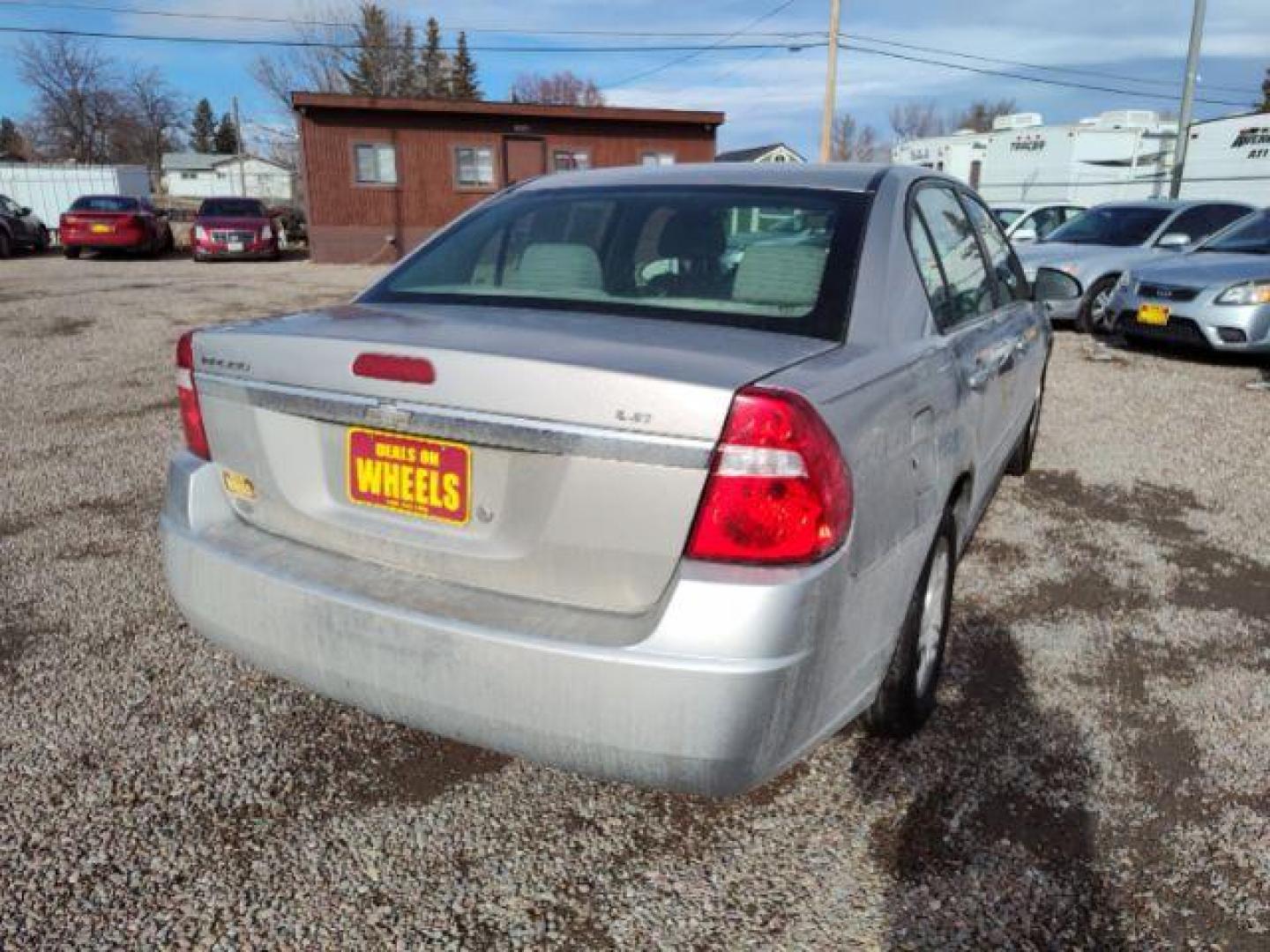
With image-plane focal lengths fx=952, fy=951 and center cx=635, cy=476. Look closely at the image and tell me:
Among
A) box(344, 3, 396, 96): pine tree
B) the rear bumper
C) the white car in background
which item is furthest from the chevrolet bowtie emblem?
box(344, 3, 396, 96): pine tree

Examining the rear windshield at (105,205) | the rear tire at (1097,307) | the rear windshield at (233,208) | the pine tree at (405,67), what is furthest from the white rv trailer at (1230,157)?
the pine tree at (405,67)

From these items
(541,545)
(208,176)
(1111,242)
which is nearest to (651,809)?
(541,545)

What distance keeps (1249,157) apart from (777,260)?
2796 cm

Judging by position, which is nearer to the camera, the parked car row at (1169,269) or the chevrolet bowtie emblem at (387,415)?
the chevrolet bowtie emblem at (387,415)

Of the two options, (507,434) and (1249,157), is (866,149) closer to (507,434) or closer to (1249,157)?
(1249,157)

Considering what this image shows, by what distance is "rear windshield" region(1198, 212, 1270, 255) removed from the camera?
→ 930 cm

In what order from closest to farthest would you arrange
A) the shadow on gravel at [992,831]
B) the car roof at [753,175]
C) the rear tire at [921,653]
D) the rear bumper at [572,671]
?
the rear bumper at [572,671] < the shadow on gravel at [992,831] < the rear tire at [921,653] < the car roof at [753,175]

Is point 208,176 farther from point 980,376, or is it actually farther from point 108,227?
point 980,376

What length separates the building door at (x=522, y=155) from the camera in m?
23.2

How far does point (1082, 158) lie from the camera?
101 feet

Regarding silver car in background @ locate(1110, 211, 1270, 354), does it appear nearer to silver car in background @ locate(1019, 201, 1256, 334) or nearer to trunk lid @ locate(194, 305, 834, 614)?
silver car in background @ locate(1019, 201, 1256, 334)

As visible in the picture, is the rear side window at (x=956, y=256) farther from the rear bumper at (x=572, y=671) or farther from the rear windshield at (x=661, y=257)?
the rear bumper at (x=572, y=671)

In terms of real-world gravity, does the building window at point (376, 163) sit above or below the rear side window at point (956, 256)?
above

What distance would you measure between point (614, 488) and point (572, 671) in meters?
0.35
